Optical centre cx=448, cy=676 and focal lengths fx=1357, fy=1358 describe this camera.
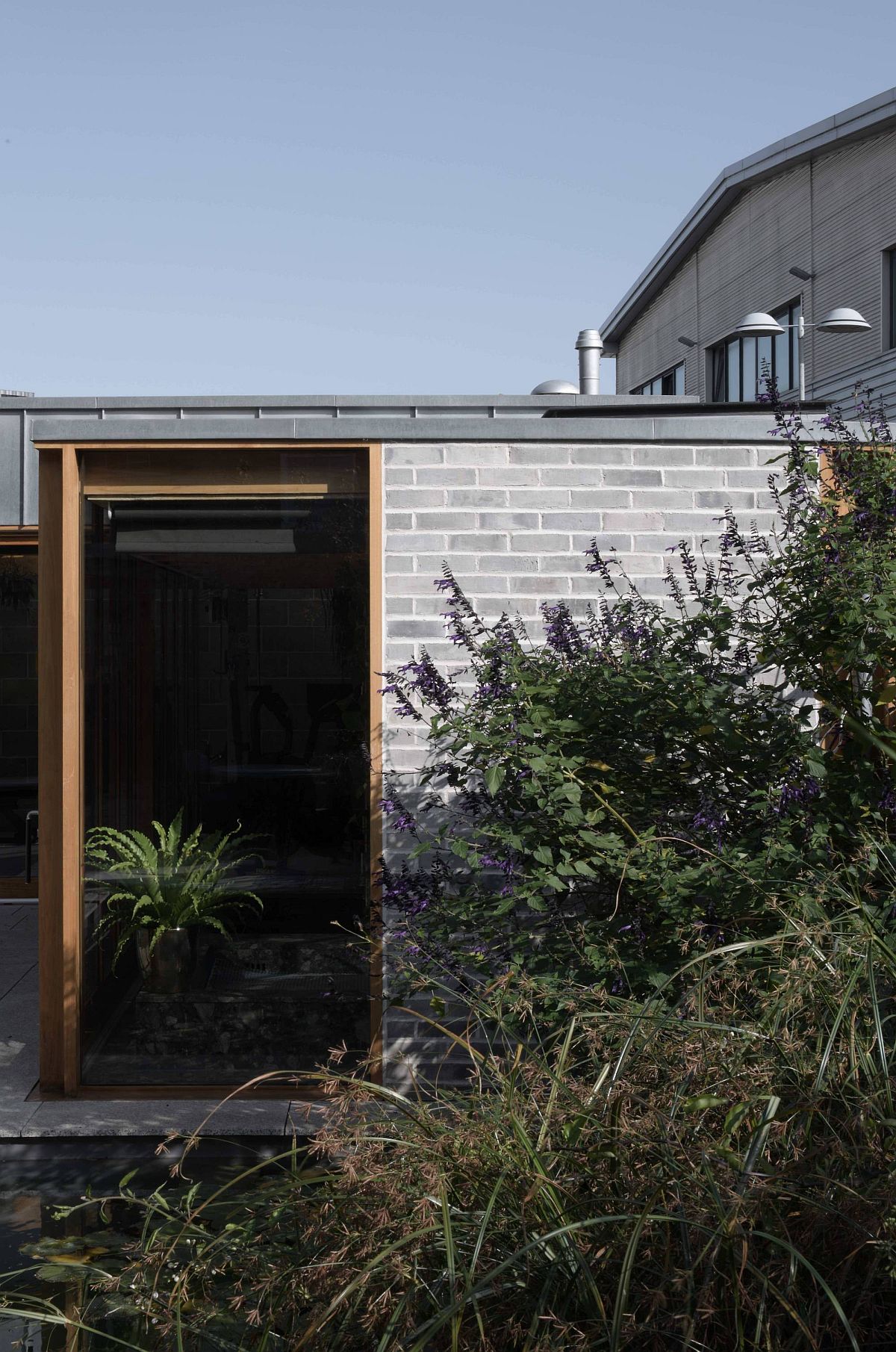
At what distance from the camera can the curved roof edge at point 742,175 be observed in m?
17.7

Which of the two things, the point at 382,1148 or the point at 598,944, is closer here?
the point at 382,1148

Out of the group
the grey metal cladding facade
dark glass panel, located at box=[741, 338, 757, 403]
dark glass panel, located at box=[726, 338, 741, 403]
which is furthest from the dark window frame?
A: dark glass panel, located at box=[726, 338, 741, 403]

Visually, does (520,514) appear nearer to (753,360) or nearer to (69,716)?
(69,716)

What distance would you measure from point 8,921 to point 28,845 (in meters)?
1.09

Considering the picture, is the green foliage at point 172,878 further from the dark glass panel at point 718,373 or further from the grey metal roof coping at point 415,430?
the dark glass panel at point 718,373

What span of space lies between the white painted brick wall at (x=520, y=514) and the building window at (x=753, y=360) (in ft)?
50.1

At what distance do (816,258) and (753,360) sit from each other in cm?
308

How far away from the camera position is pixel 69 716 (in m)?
5.14

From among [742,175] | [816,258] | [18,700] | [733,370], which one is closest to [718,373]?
[733,370]

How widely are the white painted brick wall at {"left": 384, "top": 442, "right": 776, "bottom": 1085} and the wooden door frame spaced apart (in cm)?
10

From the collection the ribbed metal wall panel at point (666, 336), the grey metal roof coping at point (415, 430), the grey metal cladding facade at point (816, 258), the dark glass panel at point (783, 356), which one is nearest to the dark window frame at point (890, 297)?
the grey metal cladding facade at point (816, 258)

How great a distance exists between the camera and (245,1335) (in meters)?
2.30

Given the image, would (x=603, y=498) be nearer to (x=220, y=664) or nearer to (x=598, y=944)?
(x=220, y=664)

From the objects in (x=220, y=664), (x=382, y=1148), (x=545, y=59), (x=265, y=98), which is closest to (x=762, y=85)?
(x=545, y=59)
